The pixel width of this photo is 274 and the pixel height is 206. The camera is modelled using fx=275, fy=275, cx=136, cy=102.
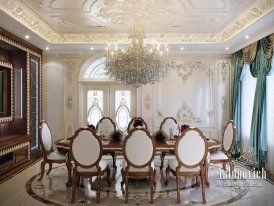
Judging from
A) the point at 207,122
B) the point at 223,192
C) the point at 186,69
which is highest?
the point at 186,69

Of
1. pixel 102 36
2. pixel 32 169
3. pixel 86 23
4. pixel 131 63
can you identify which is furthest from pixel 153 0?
pixel 32 169

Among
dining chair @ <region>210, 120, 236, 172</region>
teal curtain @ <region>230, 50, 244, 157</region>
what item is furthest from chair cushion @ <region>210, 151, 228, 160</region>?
teal curtain @ <region>230, 50, 244, 157</region>

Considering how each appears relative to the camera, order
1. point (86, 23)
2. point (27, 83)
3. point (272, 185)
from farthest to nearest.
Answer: point (27, 83)
point (86, 23)
point (272, 185)

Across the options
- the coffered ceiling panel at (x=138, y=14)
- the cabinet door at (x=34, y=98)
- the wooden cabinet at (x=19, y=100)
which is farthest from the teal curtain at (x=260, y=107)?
the cabinet door at (x=34, y=98)

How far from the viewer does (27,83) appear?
605 centimetres

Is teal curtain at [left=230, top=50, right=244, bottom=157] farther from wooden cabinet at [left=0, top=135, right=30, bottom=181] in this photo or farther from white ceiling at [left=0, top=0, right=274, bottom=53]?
wooden cabinet at [left=0, top=135, right=30, bottom=181]

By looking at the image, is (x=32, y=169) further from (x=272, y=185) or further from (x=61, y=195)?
(x=272, y=185)

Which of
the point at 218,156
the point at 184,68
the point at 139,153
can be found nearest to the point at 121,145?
the point at 139,153

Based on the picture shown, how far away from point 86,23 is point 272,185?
434cm

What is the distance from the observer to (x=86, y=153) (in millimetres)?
3689

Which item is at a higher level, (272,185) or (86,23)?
(86,23)

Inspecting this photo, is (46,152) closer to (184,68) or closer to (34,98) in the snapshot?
(34,98)

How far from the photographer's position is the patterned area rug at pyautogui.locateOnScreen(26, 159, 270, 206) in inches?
144

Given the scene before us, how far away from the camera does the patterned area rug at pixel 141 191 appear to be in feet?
12.0
